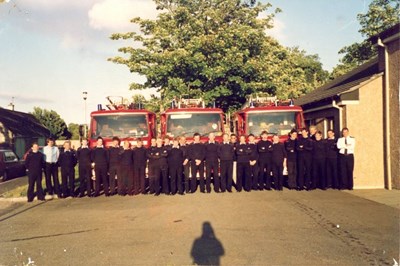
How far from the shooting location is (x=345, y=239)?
6.96 meters

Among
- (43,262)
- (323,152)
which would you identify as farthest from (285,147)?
(43,262)

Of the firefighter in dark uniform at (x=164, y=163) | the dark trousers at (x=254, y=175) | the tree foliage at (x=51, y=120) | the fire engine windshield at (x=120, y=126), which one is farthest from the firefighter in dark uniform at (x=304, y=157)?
the tree foliage at (x=51, y=120)

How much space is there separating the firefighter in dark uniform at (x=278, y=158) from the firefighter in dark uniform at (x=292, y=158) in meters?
0.15

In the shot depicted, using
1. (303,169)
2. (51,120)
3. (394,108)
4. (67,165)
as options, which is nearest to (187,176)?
(303,169)

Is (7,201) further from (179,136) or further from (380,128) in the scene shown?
(380,128)

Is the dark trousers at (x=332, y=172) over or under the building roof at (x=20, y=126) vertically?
under

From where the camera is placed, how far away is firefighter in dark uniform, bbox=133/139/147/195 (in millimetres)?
12359

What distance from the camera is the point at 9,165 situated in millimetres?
20031

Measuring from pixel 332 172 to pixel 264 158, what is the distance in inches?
84.4

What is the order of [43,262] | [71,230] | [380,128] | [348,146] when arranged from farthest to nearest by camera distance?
[380,128], [348,146], [71,230], [43,262]

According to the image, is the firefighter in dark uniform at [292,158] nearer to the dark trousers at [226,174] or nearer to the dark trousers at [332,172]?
the dark trousers at [332,172]

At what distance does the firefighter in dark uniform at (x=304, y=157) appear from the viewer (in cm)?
1240

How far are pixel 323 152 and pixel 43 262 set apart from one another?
29.0 feet

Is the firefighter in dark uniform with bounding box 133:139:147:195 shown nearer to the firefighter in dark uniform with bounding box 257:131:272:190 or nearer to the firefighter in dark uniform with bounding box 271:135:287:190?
the firefighter in dark uniform with bounding box 257:131:272:190
